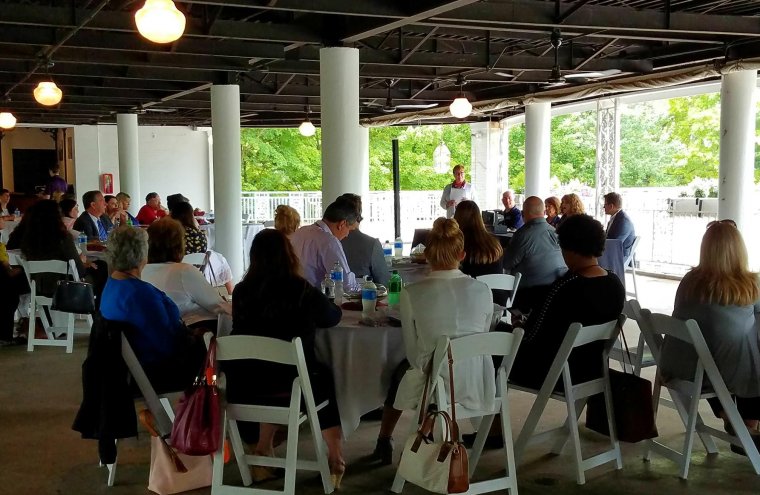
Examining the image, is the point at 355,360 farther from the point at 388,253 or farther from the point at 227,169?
A: the point at 227,169

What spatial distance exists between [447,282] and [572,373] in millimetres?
964

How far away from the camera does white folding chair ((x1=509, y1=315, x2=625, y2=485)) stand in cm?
381

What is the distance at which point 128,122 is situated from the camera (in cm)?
1684

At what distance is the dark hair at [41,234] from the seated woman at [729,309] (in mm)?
5510

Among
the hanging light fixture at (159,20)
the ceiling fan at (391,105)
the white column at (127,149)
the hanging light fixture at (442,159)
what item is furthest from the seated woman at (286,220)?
the hanging light fixture at (442,159)

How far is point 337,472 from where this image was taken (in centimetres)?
398

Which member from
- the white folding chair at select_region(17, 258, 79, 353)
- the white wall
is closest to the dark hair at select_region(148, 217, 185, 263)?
the white folding chair at select_region(17, 258, 79, 353)

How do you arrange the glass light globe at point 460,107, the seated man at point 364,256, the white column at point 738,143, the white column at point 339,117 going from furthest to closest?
the glass light globe at point 460,107 < the white column at point 738,143 < the white column at point 339,117 < the seated man at point 364,256

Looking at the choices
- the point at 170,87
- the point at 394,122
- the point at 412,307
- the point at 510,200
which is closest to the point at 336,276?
the point at 412,307

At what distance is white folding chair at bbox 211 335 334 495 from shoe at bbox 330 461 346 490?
8 cm

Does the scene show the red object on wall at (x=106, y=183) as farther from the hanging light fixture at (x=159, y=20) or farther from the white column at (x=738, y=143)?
the hanging light fixture at (x=159, y=20)

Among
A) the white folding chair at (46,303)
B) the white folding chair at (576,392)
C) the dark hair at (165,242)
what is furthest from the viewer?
the white folding chair at (46,303)

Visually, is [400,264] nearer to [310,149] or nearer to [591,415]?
[591,415]

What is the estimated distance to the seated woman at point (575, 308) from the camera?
3965 millimetres
